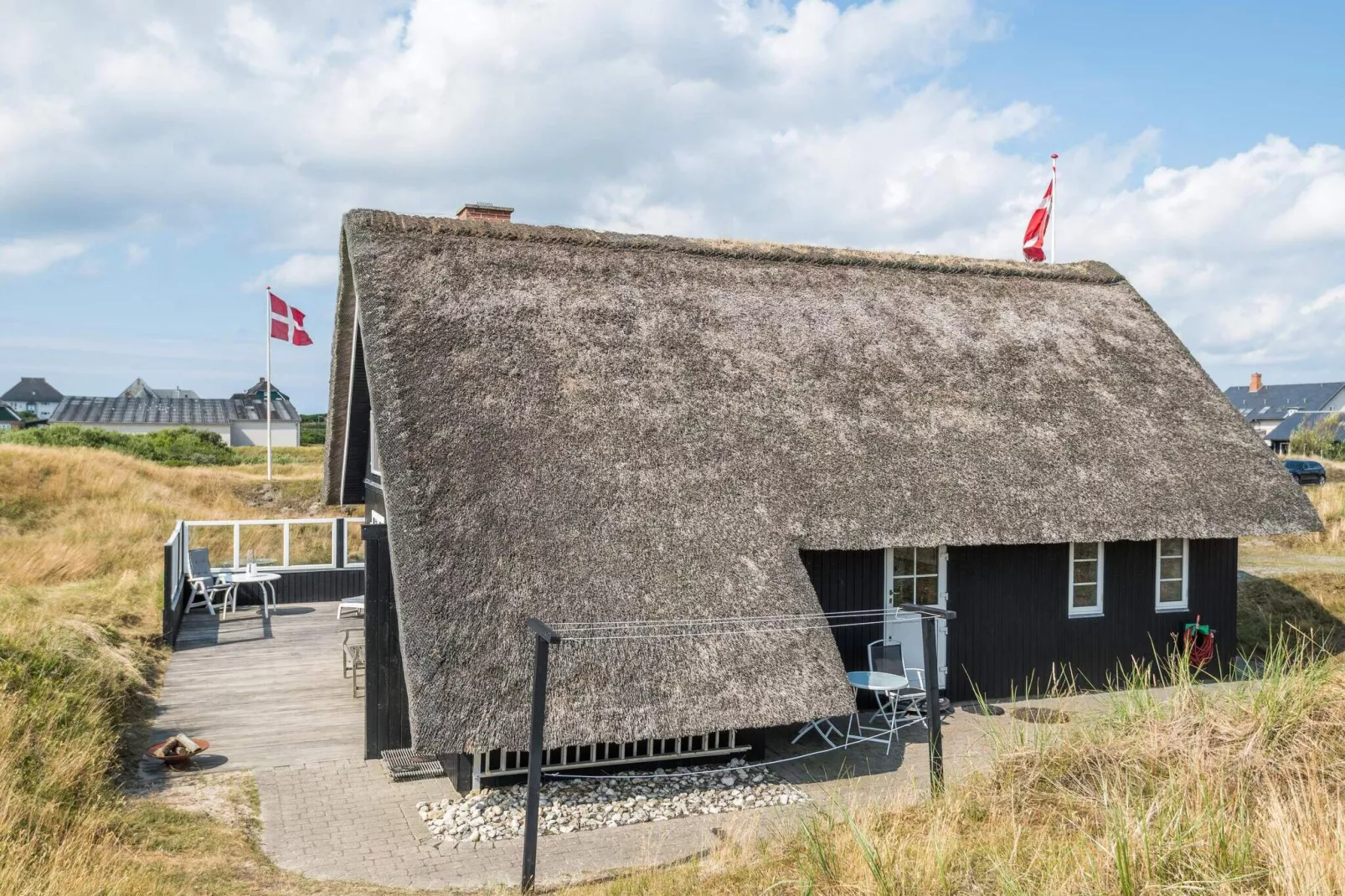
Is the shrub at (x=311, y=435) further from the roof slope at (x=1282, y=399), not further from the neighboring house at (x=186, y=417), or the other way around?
the roof slope at (x=1282, y=399)

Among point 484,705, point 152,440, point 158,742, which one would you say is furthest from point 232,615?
point 152,440

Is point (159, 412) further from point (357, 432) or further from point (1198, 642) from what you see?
point (1198, 642)

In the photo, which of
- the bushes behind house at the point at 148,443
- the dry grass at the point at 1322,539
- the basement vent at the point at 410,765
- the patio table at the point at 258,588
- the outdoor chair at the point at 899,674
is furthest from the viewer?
the bushes behind house at the point at 148,443

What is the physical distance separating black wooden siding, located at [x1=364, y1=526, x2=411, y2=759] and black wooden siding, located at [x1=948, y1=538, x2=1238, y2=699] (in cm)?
589

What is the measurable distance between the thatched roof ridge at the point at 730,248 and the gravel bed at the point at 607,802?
625 centimetres

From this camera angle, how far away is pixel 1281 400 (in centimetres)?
6400

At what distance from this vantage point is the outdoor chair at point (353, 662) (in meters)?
11.0

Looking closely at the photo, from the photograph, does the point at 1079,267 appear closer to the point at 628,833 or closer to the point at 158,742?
the point at 628,833

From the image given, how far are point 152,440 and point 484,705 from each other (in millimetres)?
42104

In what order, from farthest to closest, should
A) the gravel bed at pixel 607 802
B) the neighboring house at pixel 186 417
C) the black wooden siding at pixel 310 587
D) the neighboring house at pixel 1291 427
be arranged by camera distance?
the neighboring house at pixel 186 417 < the neighboring house at pixel 1291 427 < the black wooden siding at pixel 310 587 < the gravel bed at pixel 607 802

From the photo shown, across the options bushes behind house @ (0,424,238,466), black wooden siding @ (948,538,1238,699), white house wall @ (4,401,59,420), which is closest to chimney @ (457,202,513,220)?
black wooden siding @ (948,538,1238,699)

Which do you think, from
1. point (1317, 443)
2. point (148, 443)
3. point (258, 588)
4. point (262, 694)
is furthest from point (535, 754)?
point (1317, 443)

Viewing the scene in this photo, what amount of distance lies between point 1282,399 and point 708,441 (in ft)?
219

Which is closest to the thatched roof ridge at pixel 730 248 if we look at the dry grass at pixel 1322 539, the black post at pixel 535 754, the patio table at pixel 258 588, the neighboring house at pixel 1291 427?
the black post at pixel 535 754
